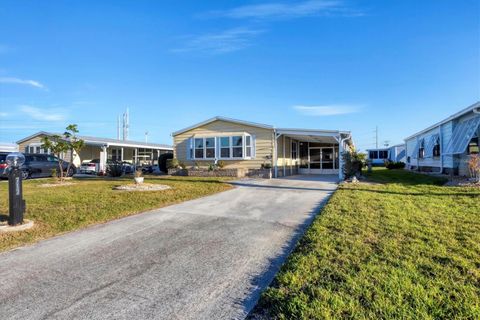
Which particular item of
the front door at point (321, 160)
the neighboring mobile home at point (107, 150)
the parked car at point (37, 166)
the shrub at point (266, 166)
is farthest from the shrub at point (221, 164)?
the neighboring mobile home at point (107, 150)

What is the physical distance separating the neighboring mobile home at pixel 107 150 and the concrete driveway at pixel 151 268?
18.4 metres

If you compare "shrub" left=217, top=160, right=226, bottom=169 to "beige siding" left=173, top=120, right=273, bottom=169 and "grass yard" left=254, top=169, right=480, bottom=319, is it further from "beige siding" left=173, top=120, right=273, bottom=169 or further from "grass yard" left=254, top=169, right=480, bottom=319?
"grass yard" left=254, top=169, right=480, bottom=319

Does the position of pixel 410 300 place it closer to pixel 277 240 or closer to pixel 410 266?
pixel 410 266

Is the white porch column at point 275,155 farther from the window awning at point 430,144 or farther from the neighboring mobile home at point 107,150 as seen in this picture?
the neighboring mobile home at point 107,150

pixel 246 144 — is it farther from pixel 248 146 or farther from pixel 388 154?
pixel 388 154

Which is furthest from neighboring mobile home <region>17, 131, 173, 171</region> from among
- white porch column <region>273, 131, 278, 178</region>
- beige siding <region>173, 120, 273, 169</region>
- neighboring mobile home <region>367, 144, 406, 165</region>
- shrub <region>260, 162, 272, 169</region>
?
neighboring mobile home <region>367, 144, 406, 165</region>

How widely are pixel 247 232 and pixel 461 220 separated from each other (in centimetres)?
433

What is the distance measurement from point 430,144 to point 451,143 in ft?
16.6

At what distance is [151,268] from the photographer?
12.5 ft

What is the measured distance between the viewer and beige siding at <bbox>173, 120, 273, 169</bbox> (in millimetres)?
17797

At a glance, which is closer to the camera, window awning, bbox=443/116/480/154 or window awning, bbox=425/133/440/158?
window awning, bbox=443/116/480/154

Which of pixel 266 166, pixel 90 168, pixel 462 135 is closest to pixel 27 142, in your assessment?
pixel 90 168

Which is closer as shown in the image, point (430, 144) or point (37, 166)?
point (37, 166)

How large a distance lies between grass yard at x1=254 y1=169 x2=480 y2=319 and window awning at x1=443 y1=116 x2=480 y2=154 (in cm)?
1054
